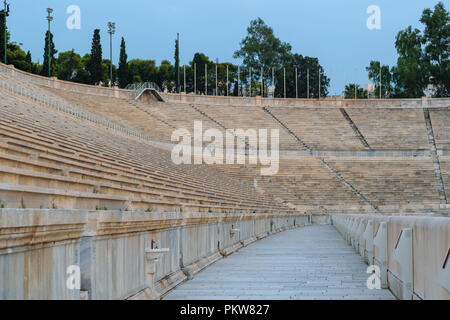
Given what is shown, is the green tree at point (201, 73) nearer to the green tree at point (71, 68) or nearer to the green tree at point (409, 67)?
the green tree at point (71, 68)

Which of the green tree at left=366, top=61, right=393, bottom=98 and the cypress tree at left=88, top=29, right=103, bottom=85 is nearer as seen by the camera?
the cypress tree at left=88, top=29, right=103, bottom=85

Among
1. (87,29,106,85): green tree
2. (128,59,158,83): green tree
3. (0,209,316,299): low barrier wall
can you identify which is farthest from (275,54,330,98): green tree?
(0,209,316,299): low barrier wall

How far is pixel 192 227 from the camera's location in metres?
9.93

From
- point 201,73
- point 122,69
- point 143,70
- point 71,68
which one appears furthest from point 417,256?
point 143,70

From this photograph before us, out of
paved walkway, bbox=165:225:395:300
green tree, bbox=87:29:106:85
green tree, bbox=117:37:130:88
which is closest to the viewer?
paved walkway, bbox=165:225:395:300

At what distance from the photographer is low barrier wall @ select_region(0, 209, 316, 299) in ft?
11.8

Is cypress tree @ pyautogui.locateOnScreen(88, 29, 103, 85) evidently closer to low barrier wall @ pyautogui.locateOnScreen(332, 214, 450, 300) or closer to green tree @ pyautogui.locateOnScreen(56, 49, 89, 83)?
green tree @ pyautogui.locateOnScreen(56, 49, 89, 83)

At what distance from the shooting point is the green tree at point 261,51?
273 feet

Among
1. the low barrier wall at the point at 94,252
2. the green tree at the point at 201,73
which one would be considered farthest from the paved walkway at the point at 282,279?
the green tree at the point at 201,73

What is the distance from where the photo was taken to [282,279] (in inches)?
364

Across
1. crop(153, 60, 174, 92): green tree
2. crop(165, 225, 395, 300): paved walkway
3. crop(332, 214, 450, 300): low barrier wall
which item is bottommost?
crop(165, 225, 395, 300): paved walkway

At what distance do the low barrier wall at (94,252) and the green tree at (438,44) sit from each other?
218ft

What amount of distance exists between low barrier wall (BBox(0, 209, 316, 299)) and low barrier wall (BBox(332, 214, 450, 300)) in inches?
97.3

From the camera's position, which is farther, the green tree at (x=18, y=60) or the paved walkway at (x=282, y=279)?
the green tree at (x=18, y=60)
